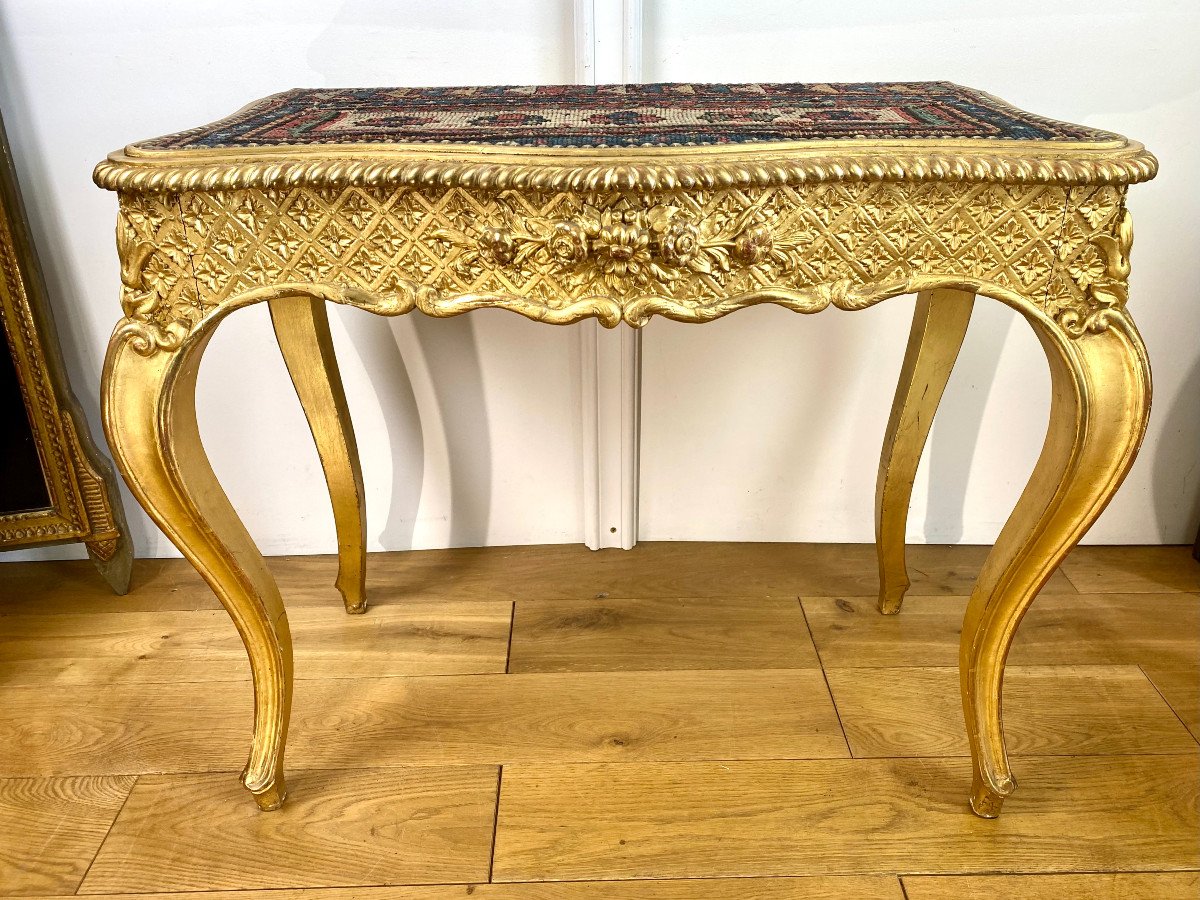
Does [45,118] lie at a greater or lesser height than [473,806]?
greater

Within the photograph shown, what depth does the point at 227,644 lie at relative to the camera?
1.26m

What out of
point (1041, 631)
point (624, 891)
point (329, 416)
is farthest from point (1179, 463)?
point (329, 416)

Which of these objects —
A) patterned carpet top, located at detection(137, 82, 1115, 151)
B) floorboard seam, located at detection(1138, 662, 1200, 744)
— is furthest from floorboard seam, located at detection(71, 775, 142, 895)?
floorboard seam, located at detection(1138, 662, 1200, 744)

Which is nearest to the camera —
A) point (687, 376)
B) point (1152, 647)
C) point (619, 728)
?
point (619, 728)

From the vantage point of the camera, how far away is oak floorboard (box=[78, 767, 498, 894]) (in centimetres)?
91

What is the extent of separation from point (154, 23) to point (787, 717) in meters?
1.11

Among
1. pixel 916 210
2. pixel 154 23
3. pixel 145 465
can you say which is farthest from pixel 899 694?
pixel 154 23

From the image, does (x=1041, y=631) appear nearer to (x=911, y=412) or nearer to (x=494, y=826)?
(x=911, y=412)

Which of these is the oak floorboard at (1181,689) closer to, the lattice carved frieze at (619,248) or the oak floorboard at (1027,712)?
the oak floorboard at (1027,712)

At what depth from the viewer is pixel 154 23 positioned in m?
1.14

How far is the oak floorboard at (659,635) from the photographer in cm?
120

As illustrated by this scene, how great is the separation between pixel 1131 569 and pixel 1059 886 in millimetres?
666

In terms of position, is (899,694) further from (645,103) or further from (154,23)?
(154,23)

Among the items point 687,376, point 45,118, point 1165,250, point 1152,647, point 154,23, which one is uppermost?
point 154,23
